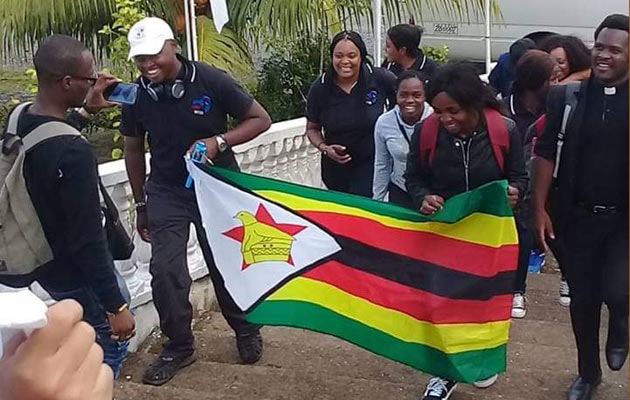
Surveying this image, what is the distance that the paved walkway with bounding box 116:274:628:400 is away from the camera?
4.64 meters

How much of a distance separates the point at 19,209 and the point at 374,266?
1.73 m

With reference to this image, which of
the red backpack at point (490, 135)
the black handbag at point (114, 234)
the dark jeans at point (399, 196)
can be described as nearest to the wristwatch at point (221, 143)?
the black handbag at point (114, 234)

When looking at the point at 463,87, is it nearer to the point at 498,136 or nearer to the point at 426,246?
the point at 498,136

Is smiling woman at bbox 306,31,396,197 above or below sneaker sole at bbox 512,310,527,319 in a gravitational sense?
above

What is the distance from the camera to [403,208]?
449cm

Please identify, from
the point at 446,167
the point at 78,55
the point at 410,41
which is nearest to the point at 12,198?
the point at 78,55

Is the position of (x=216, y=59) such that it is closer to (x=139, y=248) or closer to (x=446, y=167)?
(x=139, y=248)

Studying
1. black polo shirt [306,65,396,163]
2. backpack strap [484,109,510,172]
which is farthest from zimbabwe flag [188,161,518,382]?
black polo shirt [306,65,396,163]

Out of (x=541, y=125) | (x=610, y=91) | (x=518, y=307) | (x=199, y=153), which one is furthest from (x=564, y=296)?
(x=199, y=153)

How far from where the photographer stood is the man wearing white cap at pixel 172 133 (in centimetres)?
465

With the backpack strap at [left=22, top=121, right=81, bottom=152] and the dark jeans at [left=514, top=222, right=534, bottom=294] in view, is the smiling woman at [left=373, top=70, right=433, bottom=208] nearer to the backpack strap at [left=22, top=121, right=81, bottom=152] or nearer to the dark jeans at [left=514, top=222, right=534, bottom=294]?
the dark jeans at [left=514, top=222, right=534, bottom=294]

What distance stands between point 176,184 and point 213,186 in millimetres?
260

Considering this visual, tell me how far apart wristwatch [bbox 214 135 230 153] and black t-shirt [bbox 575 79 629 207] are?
164 centimetres

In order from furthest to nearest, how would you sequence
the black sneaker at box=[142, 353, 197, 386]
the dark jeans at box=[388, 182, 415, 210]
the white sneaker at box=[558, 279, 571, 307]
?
the white sneaker at box=[558, 279, 571, 307] < the dark jeans at box=[388, 182, 415, 210] < the black sneaker at box=[142, 353, 197, 386]
